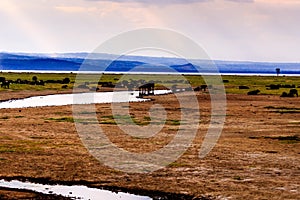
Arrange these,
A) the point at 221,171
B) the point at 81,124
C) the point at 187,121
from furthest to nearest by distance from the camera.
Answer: the point at 187,121, the point at 81,124, the point at 221,171

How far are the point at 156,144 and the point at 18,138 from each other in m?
8.30

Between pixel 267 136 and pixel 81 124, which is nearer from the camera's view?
pixel 267 136

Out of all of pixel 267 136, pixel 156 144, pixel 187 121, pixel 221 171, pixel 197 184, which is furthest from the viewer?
pixel 187 121

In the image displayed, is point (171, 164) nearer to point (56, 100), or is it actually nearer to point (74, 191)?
point (74, 191)

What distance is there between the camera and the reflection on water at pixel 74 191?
72.1 feet

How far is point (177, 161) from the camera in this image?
29.1m

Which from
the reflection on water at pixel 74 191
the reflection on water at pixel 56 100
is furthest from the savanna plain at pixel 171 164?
the reflection on water at pixel 56 100

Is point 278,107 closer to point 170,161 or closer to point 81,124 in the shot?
point 81,124

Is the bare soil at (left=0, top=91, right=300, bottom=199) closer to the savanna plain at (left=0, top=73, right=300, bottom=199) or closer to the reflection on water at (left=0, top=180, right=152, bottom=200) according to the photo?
the savanna plain at (left=0, top=73, right=300, bottom=199)

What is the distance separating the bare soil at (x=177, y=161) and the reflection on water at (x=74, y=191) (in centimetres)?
70

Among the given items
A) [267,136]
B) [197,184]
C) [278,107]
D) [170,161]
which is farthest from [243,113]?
[197,184]

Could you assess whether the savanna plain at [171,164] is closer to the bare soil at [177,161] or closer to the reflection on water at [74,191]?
the bare soil at [177,161]

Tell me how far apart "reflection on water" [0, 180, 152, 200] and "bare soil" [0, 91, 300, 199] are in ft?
2.28

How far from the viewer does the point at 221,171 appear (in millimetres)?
26594
